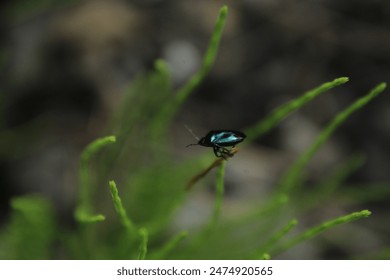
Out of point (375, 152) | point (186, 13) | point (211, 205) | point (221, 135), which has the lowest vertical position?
point (221, 135)

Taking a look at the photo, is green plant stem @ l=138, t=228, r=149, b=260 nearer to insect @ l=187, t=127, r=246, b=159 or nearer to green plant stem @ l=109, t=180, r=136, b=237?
green plant stem @ l=109, t=180, r=136, b=237

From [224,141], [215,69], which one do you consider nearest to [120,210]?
[224,141]

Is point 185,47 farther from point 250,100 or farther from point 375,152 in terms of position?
point 375,152

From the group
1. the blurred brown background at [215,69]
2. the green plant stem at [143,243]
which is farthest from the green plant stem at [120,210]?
the blurred brown background at [215,69]

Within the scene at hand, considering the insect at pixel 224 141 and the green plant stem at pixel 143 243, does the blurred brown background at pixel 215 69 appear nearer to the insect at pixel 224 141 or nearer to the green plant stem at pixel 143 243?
the insect at pixel 224 141

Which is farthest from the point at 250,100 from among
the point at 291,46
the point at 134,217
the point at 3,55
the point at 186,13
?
the point at 3,55
